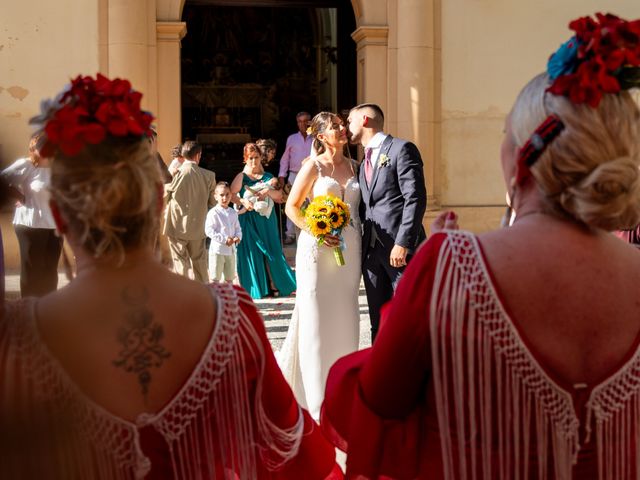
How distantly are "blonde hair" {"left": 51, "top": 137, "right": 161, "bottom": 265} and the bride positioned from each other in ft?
12.2

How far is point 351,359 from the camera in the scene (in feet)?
8.52

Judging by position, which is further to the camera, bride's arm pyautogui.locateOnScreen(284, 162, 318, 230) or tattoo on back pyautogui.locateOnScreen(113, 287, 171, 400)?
bride's arm pyautogui.locateOnScreen(284, 162, 318, 230)

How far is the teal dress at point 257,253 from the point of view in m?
10.7

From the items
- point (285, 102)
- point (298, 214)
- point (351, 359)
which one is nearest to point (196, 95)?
point (285, 102)

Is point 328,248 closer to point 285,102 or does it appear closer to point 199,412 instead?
point 199,412

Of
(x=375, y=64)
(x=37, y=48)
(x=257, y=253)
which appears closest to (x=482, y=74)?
(x=375, y=64)

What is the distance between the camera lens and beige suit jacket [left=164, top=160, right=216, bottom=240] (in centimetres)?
962

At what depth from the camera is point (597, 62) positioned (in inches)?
85.7

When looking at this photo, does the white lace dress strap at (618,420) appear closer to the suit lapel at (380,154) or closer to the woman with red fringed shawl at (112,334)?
the woman with red fringed shawl at (112,334)

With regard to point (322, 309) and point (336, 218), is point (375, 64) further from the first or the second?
point (322, 309)

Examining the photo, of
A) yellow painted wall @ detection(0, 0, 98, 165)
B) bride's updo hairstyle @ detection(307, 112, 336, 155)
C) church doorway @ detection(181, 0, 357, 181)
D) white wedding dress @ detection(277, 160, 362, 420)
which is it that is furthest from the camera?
church doorway @ detection(181, 0, 357, 181)

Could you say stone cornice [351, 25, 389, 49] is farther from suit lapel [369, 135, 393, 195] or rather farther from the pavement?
suit lapel [369, 135, 393, 195]

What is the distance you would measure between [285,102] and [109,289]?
778 inches

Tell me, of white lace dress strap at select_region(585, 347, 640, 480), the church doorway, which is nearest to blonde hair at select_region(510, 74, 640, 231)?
white lace dress strap at select_region(585, 347, 640, 480)
